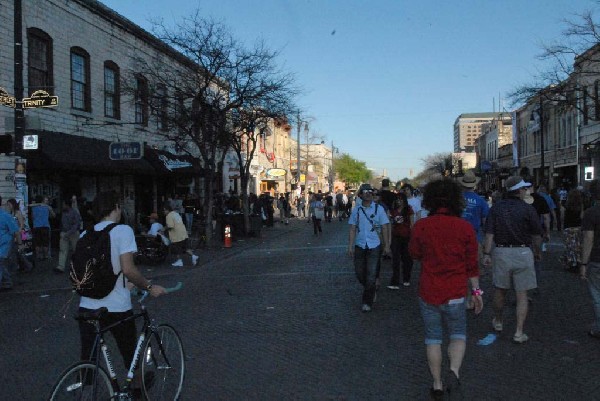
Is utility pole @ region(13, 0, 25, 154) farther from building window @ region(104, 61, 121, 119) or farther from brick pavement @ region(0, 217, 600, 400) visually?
building window @ region(104, 61, 121, 119)

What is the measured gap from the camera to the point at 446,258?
467cm

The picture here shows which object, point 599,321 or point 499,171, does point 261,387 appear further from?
point 499,171

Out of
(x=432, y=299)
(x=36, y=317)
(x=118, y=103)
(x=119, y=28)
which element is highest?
(x=119, y=28)

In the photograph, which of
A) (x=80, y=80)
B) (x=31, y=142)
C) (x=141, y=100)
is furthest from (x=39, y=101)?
(x=80, y=80)

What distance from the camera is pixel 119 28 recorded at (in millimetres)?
22688

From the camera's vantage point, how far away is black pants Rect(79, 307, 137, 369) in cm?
429

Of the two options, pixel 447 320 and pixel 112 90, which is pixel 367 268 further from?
pixel 112 90

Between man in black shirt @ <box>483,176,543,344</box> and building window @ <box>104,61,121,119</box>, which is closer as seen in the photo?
man in black shirt @ <box>483,176,543,344</box>

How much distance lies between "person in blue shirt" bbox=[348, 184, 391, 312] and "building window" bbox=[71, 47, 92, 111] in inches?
547

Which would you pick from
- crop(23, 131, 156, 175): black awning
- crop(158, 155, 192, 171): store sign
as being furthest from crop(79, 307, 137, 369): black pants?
crop(158, 155, 192, 171): store sign

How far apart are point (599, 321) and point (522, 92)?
2104 centimetres

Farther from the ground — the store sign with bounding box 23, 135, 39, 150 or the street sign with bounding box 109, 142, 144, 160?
the street sign with bounding box 109, 142, 144, 160

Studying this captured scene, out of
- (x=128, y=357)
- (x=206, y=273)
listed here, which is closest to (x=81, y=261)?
(x=128, y=357)

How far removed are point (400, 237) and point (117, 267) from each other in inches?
284
